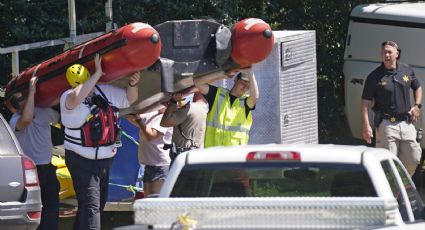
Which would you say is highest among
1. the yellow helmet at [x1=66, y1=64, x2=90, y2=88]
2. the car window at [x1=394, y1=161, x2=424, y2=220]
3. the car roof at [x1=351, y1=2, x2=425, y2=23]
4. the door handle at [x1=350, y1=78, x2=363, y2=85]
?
the yellow helmet at [x1=66, y1=64, x2=90, y2=88]

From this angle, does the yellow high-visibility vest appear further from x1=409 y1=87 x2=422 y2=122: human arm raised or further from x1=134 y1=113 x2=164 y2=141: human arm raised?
x1=409 y1=87 x2=422 y2=122: human arm raised

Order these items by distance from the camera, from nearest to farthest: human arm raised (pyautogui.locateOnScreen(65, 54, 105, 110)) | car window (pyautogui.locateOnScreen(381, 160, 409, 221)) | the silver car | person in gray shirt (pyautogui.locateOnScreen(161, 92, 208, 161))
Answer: car window (pyautogui.locateOnScreen(381, 160, 409, 221)), the silver car, human arm raised (pyautogui.locateOnScreen(65, 54, 105, 110)), person in gray shirt (pyautogui.locateOnScreen(161, 92, 208, 161))

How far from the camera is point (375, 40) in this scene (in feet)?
46.2

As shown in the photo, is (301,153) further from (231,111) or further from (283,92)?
(283,92)

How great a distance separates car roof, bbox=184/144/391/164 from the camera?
22.2 ft

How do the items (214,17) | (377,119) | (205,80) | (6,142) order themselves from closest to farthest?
1. (6,142)
2. (205,80)
3. (377,119)
4. (214,17)

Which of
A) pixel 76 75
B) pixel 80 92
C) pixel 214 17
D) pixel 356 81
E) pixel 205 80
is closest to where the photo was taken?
pixel 80 92

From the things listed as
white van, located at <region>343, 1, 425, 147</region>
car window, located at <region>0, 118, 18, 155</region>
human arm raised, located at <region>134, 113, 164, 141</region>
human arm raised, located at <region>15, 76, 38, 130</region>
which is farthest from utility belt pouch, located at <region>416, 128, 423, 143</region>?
car window, located at <region>0, 118, 18, 155</region>

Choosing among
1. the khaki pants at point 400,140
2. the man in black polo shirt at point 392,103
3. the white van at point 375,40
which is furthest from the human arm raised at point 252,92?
the white van at point 375,40

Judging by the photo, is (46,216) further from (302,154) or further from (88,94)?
(302,154)

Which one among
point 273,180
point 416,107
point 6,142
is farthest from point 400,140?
point 273,180

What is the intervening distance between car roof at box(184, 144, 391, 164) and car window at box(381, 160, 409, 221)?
11cm

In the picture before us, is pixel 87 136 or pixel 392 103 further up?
pixel 87 136

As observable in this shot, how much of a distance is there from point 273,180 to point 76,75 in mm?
3002
